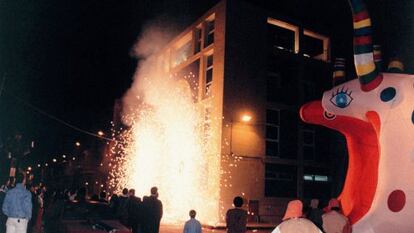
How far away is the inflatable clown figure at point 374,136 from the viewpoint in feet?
26.5

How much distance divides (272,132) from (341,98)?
16771 mm

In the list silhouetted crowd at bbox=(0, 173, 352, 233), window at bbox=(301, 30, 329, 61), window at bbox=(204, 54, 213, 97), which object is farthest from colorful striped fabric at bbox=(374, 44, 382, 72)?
window at bbox=(301, 30, 329, 61)

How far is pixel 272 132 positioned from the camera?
85.4 ft

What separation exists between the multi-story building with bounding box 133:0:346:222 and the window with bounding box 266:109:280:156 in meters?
0.06

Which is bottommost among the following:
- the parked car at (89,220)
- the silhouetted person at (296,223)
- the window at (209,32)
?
the parked car at (89,220)

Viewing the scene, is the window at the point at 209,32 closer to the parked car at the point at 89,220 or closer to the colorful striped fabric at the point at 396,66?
the colorful striped fabric at the point at 396,66

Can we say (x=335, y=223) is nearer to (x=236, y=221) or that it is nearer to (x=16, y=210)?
(x=236, y=221)

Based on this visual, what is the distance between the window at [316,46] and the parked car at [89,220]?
74.0 feet

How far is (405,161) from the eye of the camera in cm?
805

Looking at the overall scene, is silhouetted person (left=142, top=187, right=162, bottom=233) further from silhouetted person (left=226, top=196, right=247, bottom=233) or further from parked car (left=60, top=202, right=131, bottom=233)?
silhouetted person (left=226, top=196, right=247, bottom=233)

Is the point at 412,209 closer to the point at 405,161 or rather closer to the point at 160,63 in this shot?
the point at 405,161

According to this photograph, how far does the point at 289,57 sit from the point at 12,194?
20863 millimetres

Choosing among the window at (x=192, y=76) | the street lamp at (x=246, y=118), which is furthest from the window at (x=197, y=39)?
the street lamp at (x=246, y=118)

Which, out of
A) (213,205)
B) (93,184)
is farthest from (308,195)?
(93,184)
